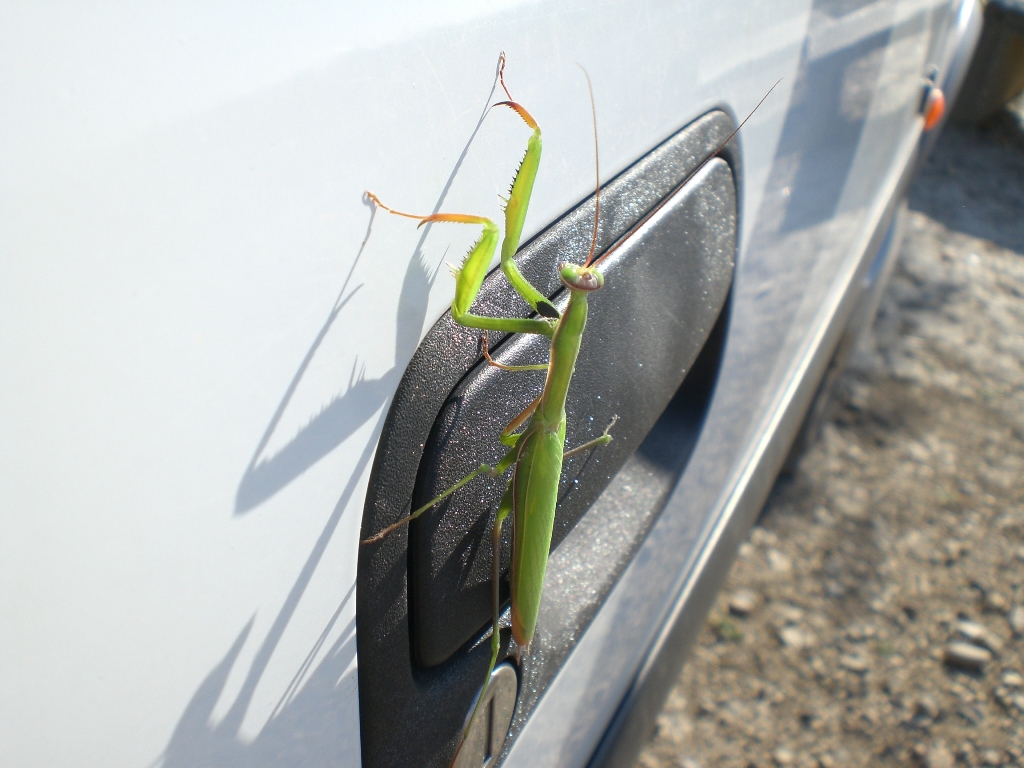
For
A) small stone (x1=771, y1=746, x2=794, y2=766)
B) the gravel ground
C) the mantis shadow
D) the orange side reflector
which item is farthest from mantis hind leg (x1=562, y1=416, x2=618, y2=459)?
the orange side reflector

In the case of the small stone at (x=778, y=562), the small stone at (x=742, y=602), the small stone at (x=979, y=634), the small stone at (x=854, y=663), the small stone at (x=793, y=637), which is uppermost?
the small stone at (x=778, y=562)

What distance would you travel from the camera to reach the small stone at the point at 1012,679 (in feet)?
7.40

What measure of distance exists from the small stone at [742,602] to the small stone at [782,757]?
446mm

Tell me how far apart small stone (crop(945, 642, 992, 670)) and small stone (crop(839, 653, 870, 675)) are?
A: 27cm

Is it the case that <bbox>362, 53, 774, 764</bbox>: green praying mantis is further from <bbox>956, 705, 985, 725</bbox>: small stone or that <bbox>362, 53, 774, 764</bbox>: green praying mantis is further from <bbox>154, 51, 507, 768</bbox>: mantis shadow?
<bbox>956, 705, 985, 725</bbox>: small stone

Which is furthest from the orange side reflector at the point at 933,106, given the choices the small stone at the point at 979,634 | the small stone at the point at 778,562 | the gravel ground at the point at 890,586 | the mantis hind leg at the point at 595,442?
the mantis hind leg at the point at 595,442

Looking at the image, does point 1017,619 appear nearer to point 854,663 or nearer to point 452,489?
point 854,663

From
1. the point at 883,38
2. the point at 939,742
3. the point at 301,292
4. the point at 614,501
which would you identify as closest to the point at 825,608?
the point at 939,742

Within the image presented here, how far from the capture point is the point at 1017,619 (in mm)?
2439

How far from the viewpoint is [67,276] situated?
0.43 m

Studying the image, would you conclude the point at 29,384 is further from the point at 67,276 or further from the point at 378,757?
the point at 378,757

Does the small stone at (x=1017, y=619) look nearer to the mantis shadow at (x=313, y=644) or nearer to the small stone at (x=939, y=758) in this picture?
the small stone at (x=939, y=758)

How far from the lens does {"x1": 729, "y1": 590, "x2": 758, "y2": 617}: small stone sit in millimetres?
2434

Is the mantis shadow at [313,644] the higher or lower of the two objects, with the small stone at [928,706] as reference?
higher
